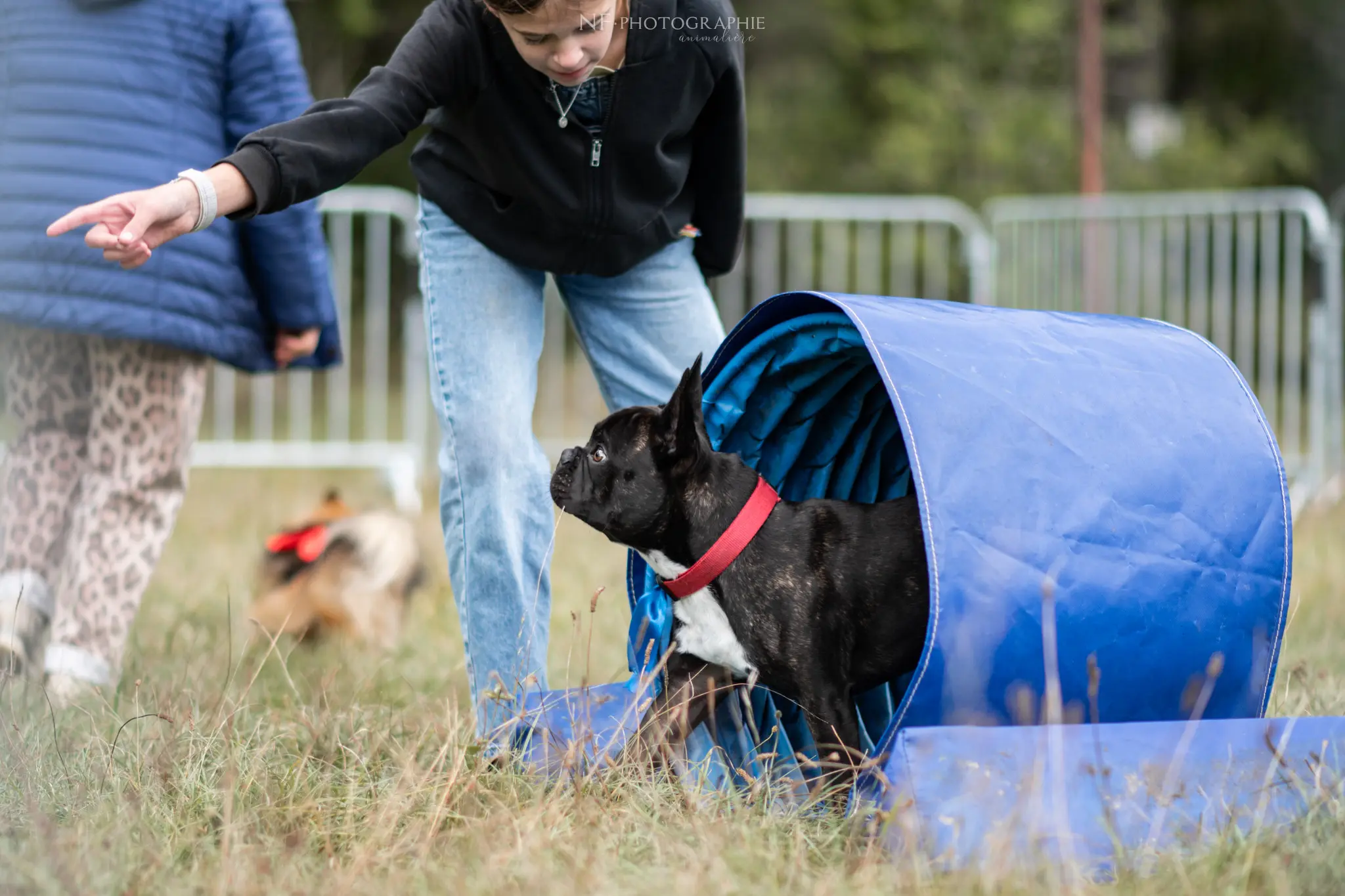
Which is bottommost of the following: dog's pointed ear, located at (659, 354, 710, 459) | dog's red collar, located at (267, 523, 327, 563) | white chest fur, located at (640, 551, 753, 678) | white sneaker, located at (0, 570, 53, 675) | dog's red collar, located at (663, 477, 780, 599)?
dog's red collar, located at (267, 523, 327, 563)

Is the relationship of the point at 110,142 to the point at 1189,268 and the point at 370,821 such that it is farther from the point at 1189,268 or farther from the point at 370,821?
the point at 1189,268

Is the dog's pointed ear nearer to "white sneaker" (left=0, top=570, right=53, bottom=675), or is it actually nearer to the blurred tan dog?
"white sneaker" (left=0, top=570, right=53, bottom=675)

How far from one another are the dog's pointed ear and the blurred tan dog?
2.19 meters

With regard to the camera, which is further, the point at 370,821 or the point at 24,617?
the point at 24,617

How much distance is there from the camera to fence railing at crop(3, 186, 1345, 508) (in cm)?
893

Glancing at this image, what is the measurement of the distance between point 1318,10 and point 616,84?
20310 mm

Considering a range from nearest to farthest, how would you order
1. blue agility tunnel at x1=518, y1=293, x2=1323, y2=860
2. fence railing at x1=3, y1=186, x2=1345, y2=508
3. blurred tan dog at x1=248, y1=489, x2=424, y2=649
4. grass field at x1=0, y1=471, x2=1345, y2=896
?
grass field at x1=0, y1=471, x2=1345, y2=896, blue agility tunnel at x1=518, y1=293, x2=1323, y2=860, blurred tan dog at x1=248, y1=489, x2=424, y2=649, fence railing at x1=3, y1=186, x2=1345, y2=508

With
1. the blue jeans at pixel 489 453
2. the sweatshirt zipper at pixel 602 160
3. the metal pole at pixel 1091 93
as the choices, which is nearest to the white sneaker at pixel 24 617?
the blue jeans at pixel 489 453

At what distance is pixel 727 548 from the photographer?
3.14 m

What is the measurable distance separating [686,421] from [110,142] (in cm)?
189

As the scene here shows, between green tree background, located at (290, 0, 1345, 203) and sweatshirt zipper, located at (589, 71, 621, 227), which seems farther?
green tree background, located at (290, 0, 1345, 203)

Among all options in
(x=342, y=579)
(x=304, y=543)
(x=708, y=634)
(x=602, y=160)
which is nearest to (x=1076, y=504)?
(x=708, y=634)

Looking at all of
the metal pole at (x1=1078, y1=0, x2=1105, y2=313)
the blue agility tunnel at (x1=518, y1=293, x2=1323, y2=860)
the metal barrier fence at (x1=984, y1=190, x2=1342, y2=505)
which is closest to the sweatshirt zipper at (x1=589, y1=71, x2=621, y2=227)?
the blue agility tunnel at (x1=518, y1=293, x2=1323, y2=860)

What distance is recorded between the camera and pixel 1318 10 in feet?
66.5
